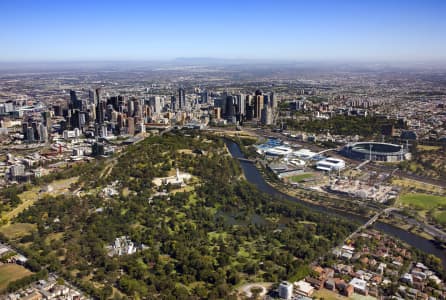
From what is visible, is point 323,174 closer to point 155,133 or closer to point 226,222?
point 226,222

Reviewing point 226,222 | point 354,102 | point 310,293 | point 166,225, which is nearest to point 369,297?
point 310,293

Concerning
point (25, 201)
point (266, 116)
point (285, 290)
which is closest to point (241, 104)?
point (266, 116)

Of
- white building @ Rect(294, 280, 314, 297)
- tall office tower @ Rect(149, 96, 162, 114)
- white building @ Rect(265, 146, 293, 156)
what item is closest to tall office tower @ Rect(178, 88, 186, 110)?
tall office tower @ Rect(149, 96, 162, 114)

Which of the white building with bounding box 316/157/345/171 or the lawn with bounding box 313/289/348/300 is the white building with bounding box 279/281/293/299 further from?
the white building with bounding box 316/157/345/171

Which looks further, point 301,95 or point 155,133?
point 301,95

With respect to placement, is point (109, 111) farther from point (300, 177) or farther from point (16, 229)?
point (16, 229)

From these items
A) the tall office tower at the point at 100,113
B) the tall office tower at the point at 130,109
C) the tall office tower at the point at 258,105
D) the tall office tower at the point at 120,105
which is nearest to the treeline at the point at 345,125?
the tall office tower at the point at 258,105
